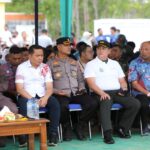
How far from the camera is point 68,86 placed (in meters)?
7.73

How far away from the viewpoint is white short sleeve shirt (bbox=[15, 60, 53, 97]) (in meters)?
7.34

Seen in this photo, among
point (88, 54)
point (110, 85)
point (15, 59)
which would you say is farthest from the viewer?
point (88, 54)

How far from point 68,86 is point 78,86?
0.21 meters

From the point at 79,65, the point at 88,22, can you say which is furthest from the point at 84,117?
the point at 88,22

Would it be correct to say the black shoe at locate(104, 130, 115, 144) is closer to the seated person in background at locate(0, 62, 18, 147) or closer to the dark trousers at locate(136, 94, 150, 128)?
the dark trousers at locate(136, 94, 150, 128)

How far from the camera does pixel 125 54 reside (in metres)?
9.12

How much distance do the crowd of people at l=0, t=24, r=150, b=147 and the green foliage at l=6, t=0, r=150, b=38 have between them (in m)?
32.8

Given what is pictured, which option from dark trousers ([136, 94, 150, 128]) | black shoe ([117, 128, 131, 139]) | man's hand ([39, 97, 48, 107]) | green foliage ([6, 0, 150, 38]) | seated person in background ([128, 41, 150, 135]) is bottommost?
black shoe ([117, 128, 131, 139])

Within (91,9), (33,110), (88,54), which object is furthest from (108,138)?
(91,9)

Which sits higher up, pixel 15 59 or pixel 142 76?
pixel 15 59

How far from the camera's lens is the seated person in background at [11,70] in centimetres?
766

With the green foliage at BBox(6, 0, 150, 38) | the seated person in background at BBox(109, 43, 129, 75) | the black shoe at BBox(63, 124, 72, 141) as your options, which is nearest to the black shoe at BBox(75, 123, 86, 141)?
the black shoe at BBox(63, 124, 72, 141)

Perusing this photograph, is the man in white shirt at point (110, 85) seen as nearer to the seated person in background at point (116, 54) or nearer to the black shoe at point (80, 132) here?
the black shoe at point (80, 132)

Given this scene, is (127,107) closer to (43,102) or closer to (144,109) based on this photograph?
(144,109)
